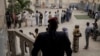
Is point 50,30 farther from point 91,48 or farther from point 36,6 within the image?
point 36,6

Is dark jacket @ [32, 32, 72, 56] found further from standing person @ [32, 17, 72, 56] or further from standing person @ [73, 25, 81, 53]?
standing person @ [73, 25, 81, 53]

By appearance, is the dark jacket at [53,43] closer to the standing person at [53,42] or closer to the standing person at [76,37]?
the standing person at [53,42]

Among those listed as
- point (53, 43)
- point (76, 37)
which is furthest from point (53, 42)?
point (76, 37)

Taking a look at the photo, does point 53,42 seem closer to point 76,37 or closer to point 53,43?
point 53,43

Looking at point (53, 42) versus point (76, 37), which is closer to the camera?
point (53, 42)

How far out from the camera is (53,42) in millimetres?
3867

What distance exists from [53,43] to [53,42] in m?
0.02

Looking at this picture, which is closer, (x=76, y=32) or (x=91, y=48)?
(x=76, y=32)

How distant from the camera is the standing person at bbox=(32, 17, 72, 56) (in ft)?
12.6

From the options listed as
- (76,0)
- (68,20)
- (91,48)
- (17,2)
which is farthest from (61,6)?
(91,48)

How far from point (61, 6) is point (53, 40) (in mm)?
28932

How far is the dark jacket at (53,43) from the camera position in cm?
384

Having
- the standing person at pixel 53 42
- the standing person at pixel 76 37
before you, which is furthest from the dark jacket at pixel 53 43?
the standing person at pixel 76 37

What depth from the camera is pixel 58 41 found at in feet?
12.6
